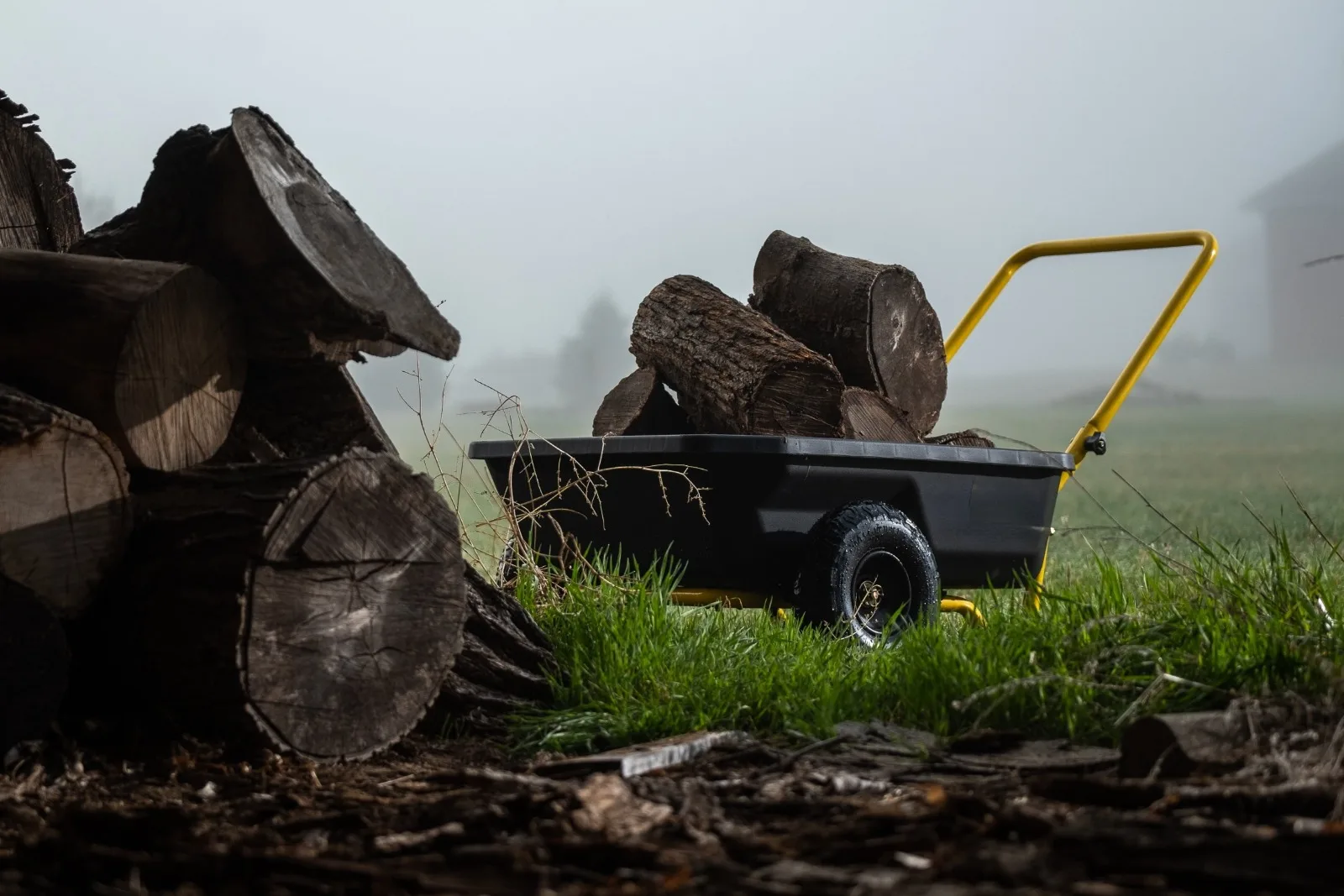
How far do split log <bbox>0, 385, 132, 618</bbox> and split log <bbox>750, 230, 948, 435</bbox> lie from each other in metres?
2.42

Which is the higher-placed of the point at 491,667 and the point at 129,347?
the point at 129,347

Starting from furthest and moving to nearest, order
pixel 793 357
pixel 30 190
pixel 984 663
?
pixel 793 357, pixel 30 190, pixel 984 663

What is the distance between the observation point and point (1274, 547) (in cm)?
285

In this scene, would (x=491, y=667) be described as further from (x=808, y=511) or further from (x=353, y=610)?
(x=808, y=511)

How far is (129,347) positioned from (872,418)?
2313mm

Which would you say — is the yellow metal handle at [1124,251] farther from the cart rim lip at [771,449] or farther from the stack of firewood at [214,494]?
the stack of firewood at [214,494]

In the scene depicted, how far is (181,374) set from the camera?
236cm

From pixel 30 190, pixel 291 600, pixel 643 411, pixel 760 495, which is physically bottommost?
pixel 291 600

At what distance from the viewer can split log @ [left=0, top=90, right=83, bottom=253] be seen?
3113 mm

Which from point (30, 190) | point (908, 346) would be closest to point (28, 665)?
point (30, 190)

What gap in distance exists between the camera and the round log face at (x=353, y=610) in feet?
7.20

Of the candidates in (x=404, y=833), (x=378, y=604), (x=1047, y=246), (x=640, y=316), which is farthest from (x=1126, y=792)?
(x=1047, y=246)

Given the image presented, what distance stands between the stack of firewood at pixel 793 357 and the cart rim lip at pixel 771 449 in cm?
23

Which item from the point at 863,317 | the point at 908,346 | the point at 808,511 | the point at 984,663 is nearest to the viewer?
the point at 984,663
